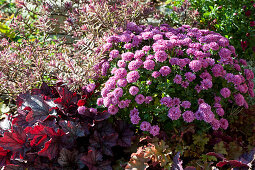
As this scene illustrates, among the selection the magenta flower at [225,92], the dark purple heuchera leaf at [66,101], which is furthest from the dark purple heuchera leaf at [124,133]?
the magenta flower at [225,92]

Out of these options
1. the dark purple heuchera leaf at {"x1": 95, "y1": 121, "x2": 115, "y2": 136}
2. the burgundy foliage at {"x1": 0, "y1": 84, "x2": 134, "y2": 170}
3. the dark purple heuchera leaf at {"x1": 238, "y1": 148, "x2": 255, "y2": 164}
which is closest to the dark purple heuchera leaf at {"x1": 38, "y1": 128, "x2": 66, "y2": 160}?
the burgundy foliage at {"x1": 0, "y1": 84, "x2": 134, "y2": 170}

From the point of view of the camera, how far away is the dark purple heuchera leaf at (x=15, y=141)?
209cm

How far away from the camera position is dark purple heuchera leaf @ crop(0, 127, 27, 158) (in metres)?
2.09

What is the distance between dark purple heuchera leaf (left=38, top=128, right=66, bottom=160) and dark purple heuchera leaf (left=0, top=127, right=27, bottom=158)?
0.82ft

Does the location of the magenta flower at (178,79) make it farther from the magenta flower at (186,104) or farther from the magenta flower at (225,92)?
the magenta flower at (225,92)

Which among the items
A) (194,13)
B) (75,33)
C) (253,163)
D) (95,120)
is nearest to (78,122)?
(95,120)

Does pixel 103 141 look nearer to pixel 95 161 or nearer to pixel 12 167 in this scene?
pixel 95 161

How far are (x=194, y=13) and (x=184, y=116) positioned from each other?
7.01ft

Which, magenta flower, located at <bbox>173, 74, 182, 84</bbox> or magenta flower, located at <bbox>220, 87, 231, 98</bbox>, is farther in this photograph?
magenta flower, located at <bbox>220, 87, 231, 98</bbox>

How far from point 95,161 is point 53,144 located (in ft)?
1.33

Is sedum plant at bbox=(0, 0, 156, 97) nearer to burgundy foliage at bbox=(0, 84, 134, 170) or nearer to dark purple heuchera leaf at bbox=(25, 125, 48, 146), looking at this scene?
burgundy foliage at bbox=(0, 84, 134, 170)

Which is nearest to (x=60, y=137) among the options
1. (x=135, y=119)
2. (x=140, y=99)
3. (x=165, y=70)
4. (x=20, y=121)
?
(x=20, y=121)

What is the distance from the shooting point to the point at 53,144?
2117mm

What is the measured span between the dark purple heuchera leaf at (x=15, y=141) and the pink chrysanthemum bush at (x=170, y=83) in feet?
2.61
